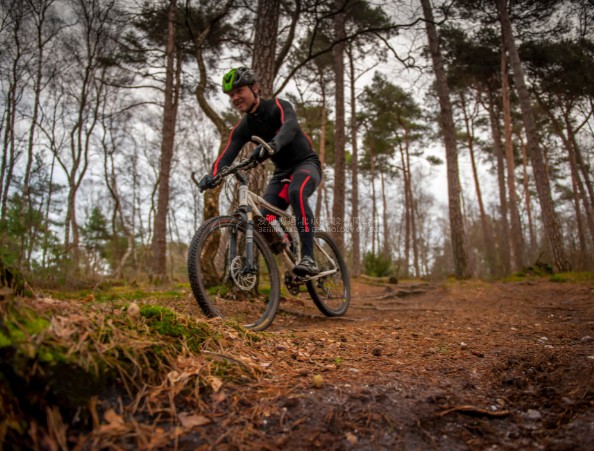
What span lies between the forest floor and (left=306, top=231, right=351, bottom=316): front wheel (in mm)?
1588

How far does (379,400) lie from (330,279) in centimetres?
292

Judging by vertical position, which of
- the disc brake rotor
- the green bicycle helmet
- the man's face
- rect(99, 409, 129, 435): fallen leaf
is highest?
the green bicycle helmet

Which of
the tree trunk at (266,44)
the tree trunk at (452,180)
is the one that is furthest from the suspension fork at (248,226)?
the tree trunk at (452,180)

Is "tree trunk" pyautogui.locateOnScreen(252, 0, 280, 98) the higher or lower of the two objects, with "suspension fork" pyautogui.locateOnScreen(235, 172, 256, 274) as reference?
higher

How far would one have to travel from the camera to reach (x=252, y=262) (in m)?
2.86

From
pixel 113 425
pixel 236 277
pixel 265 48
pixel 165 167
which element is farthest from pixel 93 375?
pixel 165 167

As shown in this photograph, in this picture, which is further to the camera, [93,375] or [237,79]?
[237,79]

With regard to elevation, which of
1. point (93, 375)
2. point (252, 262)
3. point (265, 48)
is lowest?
point (93, 375)

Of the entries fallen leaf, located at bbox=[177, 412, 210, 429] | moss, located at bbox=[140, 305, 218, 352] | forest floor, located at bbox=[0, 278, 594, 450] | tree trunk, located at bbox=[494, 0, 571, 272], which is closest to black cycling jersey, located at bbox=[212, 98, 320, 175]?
moss, located at bbox=[140, 305, 218, 352]

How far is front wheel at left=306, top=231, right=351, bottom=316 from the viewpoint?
3902 millimetres

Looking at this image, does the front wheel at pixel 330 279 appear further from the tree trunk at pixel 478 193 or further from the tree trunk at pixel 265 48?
the tree trunk at pixel 478 193

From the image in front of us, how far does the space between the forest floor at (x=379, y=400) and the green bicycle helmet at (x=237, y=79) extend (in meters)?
2.25

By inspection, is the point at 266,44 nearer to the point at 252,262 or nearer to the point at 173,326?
the point at 252,262

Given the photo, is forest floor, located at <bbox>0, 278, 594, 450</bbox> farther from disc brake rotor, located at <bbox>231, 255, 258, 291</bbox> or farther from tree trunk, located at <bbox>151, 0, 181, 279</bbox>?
tree trunk, located at <bbox>151, 0, 181, 279</bbox>
